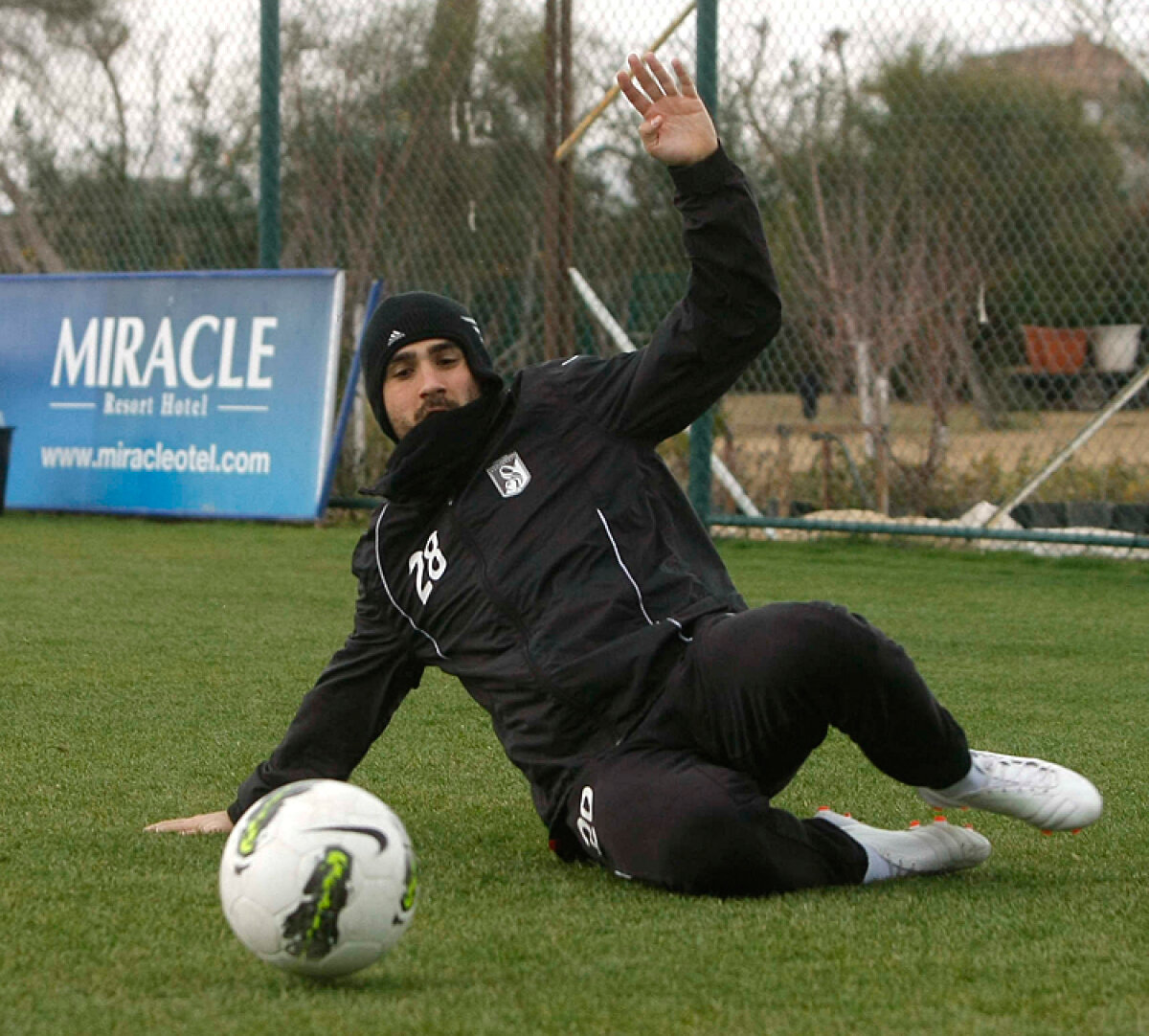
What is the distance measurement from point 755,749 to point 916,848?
1.14 feet

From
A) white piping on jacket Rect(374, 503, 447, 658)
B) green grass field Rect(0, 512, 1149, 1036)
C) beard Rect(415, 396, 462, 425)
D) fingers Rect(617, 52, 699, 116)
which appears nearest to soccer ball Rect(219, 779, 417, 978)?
green grass field Rect(0, 512, 1149, 1036)

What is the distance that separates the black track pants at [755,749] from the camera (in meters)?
2.73

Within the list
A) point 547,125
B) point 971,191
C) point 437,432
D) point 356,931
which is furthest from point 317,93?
point 356,931

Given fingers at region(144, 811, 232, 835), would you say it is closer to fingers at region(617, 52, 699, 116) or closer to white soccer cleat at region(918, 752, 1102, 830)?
white soccer cleat at region(918, 752, 1102, 830)

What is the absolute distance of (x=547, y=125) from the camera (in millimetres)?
9398

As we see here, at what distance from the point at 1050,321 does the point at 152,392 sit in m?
4.74

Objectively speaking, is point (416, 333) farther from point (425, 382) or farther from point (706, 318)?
point (706, 318)

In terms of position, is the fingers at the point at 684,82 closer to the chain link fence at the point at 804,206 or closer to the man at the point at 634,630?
the man at the point at 634,630

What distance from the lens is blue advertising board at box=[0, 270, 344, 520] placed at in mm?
9414

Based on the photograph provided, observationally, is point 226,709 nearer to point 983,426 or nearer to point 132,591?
point 132,591

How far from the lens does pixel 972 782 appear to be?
292 centimetres

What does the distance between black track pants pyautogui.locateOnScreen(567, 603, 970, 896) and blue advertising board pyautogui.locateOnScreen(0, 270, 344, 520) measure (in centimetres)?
662

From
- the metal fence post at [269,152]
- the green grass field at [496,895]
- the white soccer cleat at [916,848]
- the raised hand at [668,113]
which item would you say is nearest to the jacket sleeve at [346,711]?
the green grass field at [496,895]

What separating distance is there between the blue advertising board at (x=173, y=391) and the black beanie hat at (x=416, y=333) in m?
6.12
